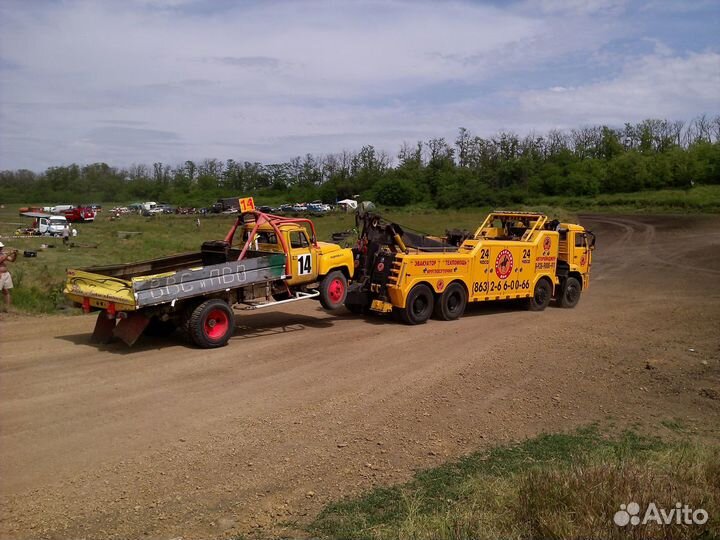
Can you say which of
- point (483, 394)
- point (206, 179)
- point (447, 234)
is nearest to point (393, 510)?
point (483, 394)

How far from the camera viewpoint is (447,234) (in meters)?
18.5

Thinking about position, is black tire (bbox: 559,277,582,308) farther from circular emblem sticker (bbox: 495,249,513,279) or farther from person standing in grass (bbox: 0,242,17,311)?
person standing in grass (bbox: 0,242,17,311)

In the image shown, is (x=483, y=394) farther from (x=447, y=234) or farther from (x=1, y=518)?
(x=447, y=234)

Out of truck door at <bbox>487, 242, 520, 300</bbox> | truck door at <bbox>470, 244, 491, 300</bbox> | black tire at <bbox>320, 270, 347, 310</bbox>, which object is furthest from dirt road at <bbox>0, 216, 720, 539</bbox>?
truck door at <bbox>487, 242, 520, 300</bbox>

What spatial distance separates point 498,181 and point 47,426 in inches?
3146

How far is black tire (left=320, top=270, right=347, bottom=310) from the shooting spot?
46.8 ft

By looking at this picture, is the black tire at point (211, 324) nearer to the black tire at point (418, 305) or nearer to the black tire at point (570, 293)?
the black tire at point (418, 305)

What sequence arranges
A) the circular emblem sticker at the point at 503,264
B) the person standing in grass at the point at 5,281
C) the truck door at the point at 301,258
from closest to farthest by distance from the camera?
the truck door at the point at 301,258 < the person standing in grass at the point at 5,281 < the circular emblem sticker at the point at 503,264

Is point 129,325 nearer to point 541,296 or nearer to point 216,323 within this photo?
point 216,323

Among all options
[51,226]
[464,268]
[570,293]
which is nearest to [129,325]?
[464,268]

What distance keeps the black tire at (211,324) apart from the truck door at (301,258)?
6.32 ft

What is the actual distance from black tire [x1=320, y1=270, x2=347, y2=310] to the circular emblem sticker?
440cm

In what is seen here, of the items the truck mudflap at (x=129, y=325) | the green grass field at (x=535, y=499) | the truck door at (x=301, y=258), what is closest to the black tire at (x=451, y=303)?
the truck door at (x=301, y=258)

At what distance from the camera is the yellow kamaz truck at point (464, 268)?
15.3 meters
